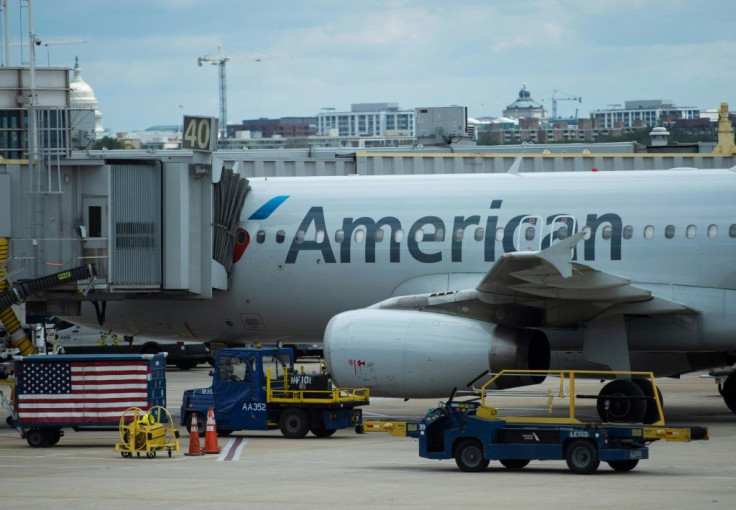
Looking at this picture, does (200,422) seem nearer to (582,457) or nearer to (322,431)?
(322,431)

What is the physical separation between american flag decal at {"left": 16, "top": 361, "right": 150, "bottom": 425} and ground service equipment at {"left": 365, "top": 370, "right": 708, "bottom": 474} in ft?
19.8

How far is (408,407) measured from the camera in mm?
31172

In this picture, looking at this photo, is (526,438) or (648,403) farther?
(648,403)

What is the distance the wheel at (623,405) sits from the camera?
23.9 m

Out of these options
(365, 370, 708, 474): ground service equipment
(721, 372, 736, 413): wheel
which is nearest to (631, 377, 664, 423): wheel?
(721, 372, 736, 413): wheel

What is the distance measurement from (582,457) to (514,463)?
1191mm

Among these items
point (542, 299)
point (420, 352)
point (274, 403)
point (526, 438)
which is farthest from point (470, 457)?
point (274, 403)

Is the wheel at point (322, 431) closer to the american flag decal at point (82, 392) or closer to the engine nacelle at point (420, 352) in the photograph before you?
the engine nacelle at point (420, 352)

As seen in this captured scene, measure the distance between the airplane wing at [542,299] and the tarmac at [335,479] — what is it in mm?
2513

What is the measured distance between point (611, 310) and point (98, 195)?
10.0 m

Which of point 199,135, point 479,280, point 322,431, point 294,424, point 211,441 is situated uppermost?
point 199,135

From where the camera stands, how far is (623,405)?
79.6 ft

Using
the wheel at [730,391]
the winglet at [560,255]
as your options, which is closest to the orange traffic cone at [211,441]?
the winglet at [560,255]

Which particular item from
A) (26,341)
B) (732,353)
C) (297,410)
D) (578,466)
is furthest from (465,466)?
(26,341)
